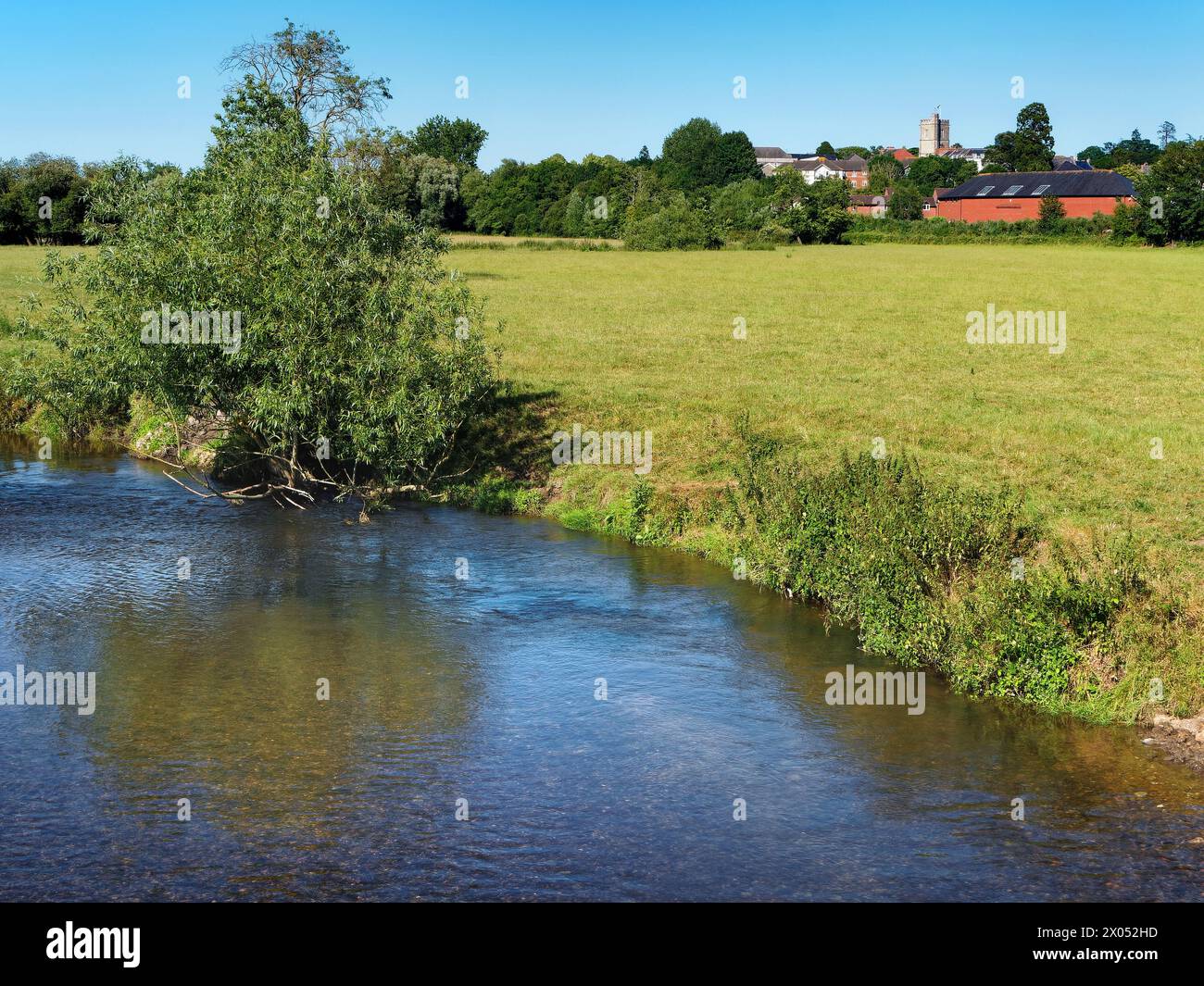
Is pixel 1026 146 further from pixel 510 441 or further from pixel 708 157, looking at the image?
pixel 510 441

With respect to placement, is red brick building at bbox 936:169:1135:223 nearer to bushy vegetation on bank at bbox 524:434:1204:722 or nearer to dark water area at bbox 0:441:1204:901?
bushy vegetation on bank at bbox 524:434:1204:722

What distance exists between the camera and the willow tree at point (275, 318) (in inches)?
944

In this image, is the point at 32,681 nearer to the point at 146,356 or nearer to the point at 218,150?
the point at 146,356

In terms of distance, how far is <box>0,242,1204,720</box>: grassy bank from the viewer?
16.7 metres

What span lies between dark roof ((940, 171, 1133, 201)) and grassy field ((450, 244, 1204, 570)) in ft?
209

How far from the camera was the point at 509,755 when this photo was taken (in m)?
15.1

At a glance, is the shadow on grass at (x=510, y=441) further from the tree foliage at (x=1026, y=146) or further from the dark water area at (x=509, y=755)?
the tree foliage at (x=1026, y=146)

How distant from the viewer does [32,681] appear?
17.3 m

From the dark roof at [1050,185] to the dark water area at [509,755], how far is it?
417 ft

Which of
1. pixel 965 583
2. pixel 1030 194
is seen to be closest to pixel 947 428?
pixel 965 583

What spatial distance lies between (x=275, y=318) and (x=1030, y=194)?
132299 millimetres

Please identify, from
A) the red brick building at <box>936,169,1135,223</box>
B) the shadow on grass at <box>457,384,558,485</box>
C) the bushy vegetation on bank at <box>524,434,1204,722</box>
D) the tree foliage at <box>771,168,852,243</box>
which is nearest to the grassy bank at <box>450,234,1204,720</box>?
the bushy vegetation on bank at <box>524,434,1204,722</box>
